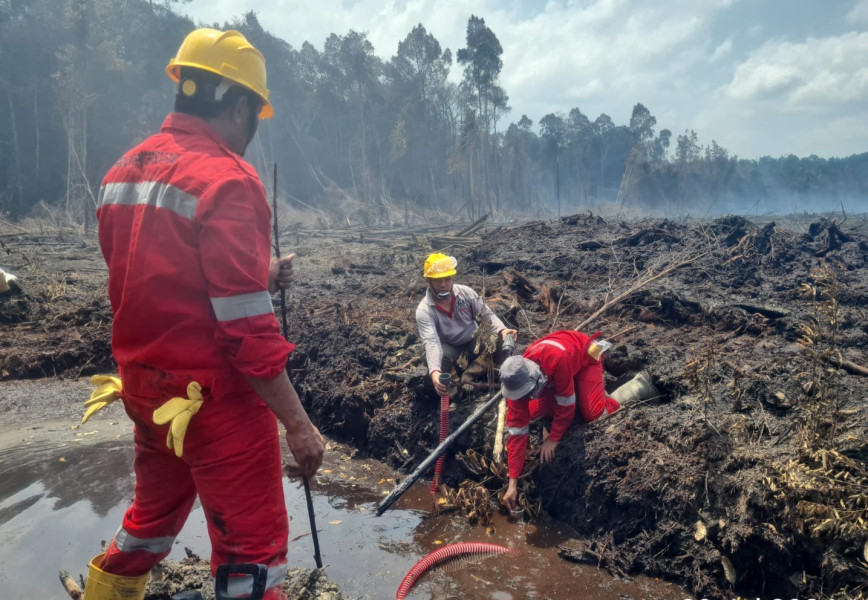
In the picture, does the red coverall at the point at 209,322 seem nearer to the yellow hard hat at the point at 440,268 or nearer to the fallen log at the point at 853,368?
the yellow hard hat at the point at 440,268

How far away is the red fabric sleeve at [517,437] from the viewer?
3.91 metres

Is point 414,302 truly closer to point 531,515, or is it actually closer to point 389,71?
point 531,515

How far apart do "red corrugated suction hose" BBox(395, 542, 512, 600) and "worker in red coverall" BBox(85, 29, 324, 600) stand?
1446mm

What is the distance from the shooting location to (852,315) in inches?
251

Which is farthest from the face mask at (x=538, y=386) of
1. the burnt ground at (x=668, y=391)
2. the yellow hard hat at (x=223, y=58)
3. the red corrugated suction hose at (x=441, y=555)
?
the yellow hard hat at (x=223, y=58)

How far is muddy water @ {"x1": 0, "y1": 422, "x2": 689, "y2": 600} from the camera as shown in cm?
316

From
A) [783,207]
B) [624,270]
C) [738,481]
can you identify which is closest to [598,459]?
[738,481]

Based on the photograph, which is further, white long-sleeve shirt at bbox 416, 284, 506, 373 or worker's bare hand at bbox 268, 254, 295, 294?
white long-sleeve shirt at bbox 416, 284, 506, 373

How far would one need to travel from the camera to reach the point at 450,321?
5270 millimetres

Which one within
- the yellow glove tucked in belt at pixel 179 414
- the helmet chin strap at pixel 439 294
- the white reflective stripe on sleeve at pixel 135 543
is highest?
the helmet chin strap at pixel 439 294

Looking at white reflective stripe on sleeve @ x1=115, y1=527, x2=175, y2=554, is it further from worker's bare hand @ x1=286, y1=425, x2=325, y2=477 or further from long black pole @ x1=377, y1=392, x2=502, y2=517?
long black pole @ x1=377, y1=392, x2=502, y2=517

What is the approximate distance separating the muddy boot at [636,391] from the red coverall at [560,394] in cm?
13

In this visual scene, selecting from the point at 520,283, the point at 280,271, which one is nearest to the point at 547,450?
the point at 280,271

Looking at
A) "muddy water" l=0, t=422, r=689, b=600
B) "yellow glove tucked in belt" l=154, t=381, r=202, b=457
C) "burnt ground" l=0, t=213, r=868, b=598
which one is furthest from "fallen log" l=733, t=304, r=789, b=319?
"yellow glove tucked in belt" l=154, t=381, r=202, b=457
